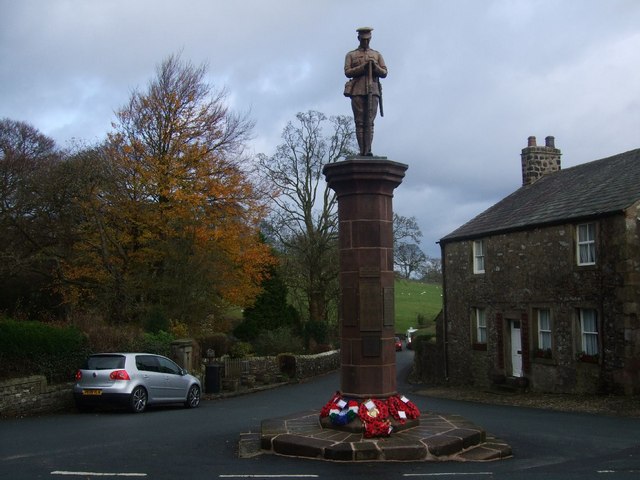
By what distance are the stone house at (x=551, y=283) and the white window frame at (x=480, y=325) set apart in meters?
0.04

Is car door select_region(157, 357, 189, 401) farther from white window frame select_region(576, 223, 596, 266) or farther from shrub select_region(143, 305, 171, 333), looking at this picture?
white window frame select_region(576, 223, 596, 266)

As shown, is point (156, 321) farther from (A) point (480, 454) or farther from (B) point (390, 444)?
(A) point (480, 454)

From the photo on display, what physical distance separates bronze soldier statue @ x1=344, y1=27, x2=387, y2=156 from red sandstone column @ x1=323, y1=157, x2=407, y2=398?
2.37 feet

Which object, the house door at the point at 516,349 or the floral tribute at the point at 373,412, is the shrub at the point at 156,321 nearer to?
the house door at the point at 516,349

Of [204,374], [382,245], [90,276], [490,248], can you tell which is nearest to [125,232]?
[90,276]

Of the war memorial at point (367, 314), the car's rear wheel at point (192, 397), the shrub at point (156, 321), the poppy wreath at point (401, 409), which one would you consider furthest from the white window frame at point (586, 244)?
the shrub at point (156, 321)

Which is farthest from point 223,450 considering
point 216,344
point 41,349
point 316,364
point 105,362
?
point 316,364

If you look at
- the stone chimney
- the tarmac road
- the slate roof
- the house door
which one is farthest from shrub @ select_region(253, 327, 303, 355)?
the tarmac road

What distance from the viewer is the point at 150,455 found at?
9.62m

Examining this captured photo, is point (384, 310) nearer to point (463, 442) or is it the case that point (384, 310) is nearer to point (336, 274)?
point (463, 442)

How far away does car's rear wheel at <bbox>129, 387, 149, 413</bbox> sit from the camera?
1562 centimetres

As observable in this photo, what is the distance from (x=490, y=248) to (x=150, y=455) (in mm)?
17556

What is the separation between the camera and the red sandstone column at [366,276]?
34.8ft

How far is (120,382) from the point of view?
15555 millimetres
